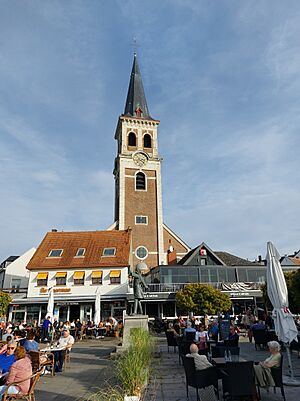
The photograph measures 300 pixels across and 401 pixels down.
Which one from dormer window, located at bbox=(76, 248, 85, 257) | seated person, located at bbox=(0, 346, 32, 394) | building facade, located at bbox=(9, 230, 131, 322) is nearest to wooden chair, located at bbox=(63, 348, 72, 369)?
seated person, located at bbox=(0, 346, 32, 394)

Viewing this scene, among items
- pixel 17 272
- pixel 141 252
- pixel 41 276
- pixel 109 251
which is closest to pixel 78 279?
pixel 41 276

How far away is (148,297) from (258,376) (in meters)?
21.6

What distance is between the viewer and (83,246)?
98.1 feet

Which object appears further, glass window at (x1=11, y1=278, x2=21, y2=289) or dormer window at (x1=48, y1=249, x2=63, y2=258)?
glass window at (x1=11, y1=278, x2=21, y2=289)

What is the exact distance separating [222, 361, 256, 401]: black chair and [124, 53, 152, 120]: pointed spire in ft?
137

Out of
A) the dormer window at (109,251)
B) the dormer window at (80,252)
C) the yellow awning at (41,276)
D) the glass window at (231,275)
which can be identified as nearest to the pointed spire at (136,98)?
the dormer window at (109,251)

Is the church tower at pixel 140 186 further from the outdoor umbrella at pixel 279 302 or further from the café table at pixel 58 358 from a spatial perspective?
the outdoor umbrella at pixel 279 302

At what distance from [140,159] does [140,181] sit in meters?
2.95

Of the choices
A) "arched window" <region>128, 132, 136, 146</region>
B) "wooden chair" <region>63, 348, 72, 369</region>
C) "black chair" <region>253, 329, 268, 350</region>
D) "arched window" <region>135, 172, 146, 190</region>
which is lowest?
"wooden chair" <region>63, 348, 72, 369</region>

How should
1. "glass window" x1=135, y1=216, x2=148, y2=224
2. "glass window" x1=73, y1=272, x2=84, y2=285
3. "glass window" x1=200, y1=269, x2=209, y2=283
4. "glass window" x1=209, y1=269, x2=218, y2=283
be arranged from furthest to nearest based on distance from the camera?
"glass window" x1=135, y1=216, x2=148, y2=224 < "glass window" x1=209, y1=269, x2=218, y2=283 < "glass window" x1=200, y1=269, x2=209, y2=283 < "glass window" x1=73, y1=272, x2=84, y2=285

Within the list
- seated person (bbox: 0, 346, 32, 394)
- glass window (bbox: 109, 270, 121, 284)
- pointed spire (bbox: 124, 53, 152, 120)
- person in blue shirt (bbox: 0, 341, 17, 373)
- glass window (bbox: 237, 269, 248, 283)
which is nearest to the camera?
seated person (bbox: 0, 346, 32, 394)

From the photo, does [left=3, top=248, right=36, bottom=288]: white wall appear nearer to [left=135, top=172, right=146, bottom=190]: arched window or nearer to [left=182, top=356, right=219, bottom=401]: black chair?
[left=135, top=172, right=146, bottom=190]: arched window

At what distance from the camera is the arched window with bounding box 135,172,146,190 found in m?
38.7

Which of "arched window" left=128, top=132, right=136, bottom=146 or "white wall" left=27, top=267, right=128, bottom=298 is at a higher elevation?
"arched window" left=128, top=132, right=136, bottom=146
